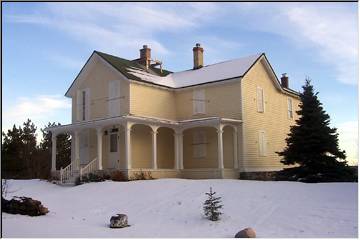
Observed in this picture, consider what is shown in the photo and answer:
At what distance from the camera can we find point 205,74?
90.2 ft

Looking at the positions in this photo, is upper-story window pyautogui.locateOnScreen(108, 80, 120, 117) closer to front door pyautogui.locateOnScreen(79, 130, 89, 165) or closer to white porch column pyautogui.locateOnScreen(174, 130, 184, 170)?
front door pyautogui.locateOnScreen(79, 130, 89, 165)

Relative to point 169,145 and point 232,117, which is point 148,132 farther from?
point 232,117

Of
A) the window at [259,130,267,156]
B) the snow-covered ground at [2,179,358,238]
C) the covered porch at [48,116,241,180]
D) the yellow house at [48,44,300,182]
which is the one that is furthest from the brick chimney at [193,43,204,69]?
the snow-covered ground at [2,179,358,238]

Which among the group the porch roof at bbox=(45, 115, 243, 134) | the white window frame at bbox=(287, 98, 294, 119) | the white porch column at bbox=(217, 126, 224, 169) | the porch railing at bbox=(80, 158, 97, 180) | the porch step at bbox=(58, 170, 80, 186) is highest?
the white window frame at bbox=(287, 98, 294, 119)

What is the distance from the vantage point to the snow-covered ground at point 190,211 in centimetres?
1173

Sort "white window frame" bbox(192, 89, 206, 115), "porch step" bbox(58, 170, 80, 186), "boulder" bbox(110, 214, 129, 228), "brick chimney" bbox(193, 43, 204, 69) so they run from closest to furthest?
"boulder" bbox(110, 214, 129, 228), "porch step" bbox(58, 170, 80, 186), "white window frame" bbox(192, 89, 206, 115), "brick chimney" bbox(193, 43, 204, 69)

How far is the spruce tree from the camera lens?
811 inches

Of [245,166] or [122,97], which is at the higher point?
[122,97]

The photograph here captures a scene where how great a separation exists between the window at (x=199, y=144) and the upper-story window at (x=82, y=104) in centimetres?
647

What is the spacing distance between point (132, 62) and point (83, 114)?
171 inches

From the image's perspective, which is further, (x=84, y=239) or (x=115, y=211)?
(x=115, y=211)

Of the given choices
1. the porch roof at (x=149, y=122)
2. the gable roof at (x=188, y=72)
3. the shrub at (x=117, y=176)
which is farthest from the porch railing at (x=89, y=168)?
the gable roof at (x=188, y=72)

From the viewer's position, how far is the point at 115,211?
49.2ft

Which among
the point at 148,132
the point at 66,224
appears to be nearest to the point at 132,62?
the point at 148,132
